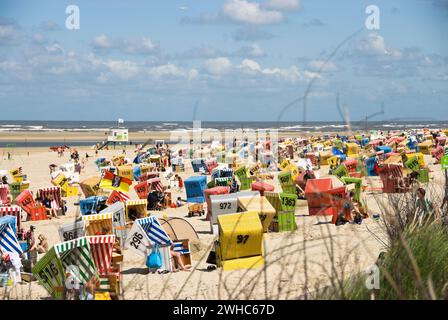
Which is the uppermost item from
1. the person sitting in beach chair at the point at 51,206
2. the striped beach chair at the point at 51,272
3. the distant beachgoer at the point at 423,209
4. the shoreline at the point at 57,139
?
the distant beachgoer at the point at 423,209

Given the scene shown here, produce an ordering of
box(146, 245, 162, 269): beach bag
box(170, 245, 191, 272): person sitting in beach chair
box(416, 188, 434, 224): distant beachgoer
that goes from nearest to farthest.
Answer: box(416, 188, 434, 224): distant beachgoer, box(146, 245, 162, 269): beach bag, box(170, 245, 191, 272): person sitting in beach chair

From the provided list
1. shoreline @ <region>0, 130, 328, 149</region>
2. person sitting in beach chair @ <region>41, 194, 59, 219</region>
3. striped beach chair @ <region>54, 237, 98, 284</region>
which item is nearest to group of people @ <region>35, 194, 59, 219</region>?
person sitting in beach chair @ <region>41, 194, 59, 219</region>

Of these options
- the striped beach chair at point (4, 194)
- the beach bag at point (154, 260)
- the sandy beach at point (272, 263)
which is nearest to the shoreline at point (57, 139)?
the sandy beach at point (272, 263)

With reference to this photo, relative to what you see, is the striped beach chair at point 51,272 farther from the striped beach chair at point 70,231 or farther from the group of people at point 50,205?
the group of people at point 50,205

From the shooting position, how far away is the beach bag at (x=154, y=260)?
36.4 ft

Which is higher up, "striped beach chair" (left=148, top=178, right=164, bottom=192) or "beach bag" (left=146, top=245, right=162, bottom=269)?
"striped beach chair" (left=148, top=178, right=164, bottom=192)

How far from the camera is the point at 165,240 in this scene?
11695 millimetres

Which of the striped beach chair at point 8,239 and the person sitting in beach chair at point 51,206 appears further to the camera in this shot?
the person sitting in beach chair at point 51,206

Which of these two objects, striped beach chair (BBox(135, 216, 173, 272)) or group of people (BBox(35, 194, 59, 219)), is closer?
striped beach chair (BBox(135, 216, 173, 272))

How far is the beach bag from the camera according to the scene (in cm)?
1110

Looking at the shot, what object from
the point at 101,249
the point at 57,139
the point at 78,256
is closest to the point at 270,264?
the point at 78,256

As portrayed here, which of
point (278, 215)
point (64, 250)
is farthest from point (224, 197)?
point (64, 250)

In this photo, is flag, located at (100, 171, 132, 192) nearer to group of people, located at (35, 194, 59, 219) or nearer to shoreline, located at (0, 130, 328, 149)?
group of people, located at (35, 194, 59, 219)
